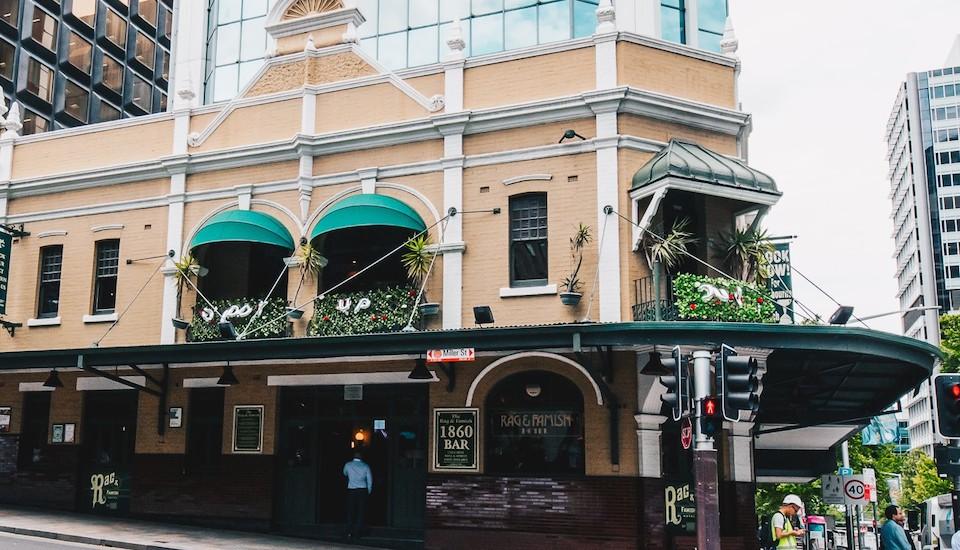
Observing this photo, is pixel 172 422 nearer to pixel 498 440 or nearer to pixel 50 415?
pixel 50 415

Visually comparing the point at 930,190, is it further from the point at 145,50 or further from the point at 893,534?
the point at 893,534

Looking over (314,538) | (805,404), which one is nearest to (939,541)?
(805,404)

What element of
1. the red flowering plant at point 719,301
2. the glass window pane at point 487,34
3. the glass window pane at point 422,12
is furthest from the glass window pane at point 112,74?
the red flowering plant at point 719,301

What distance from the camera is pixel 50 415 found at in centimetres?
2211

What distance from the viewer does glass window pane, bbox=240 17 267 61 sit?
27.6 m

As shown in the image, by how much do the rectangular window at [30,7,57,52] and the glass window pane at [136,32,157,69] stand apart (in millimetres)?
7088

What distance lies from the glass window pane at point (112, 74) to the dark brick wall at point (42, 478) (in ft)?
113

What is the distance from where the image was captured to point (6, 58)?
1791 inches

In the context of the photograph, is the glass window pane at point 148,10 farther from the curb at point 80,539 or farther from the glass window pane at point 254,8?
the curb at point 80,539

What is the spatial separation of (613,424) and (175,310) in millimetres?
9694

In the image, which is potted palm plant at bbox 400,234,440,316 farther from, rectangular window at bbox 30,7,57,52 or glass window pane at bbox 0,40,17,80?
rectangular window at bbox 30,7,57,52

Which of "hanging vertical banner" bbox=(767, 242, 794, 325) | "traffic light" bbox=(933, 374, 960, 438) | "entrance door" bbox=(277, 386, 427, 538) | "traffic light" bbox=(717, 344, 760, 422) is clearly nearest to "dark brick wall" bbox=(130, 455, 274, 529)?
"entrance door" bbox=(277, 386, 427, 538)

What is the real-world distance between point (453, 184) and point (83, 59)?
3845 cm

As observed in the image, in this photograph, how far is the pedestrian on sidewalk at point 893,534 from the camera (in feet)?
45.9
